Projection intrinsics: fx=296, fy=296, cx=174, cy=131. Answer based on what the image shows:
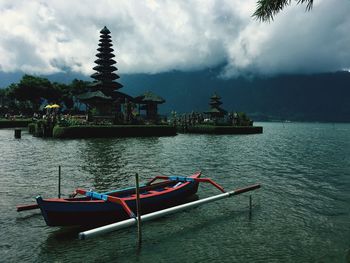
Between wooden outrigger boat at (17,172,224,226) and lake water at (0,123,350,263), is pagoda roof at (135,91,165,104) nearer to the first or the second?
lake water at (0,123,350,263)

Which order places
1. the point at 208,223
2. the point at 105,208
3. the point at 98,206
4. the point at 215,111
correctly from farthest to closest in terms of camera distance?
the point at 215,111 < the point at 208,223 < the point at 105,208 < the point at 98,206

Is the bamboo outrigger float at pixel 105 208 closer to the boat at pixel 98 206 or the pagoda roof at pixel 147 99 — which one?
the boat at pixel 98 206

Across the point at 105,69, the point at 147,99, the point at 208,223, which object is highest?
the point at 105,69

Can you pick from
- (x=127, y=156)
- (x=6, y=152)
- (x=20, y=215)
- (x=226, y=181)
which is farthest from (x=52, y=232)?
(x=6, y=152)

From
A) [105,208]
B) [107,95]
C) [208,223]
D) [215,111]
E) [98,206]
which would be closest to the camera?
[98,206]

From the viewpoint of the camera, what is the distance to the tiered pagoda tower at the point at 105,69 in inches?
2928

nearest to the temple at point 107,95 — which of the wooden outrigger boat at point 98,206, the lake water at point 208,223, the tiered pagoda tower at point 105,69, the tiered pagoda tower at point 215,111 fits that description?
the tiered pagoda tower at point 105,69

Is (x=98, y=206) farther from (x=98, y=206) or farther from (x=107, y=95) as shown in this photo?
(x=107, y=95)

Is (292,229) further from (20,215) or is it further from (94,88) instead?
(94,88)

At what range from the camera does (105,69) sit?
77.8m

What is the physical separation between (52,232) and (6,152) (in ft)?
77.8

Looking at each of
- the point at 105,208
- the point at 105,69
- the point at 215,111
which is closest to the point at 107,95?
the point at 105,69

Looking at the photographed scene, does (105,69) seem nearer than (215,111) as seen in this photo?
Yes

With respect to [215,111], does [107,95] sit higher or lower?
higher
